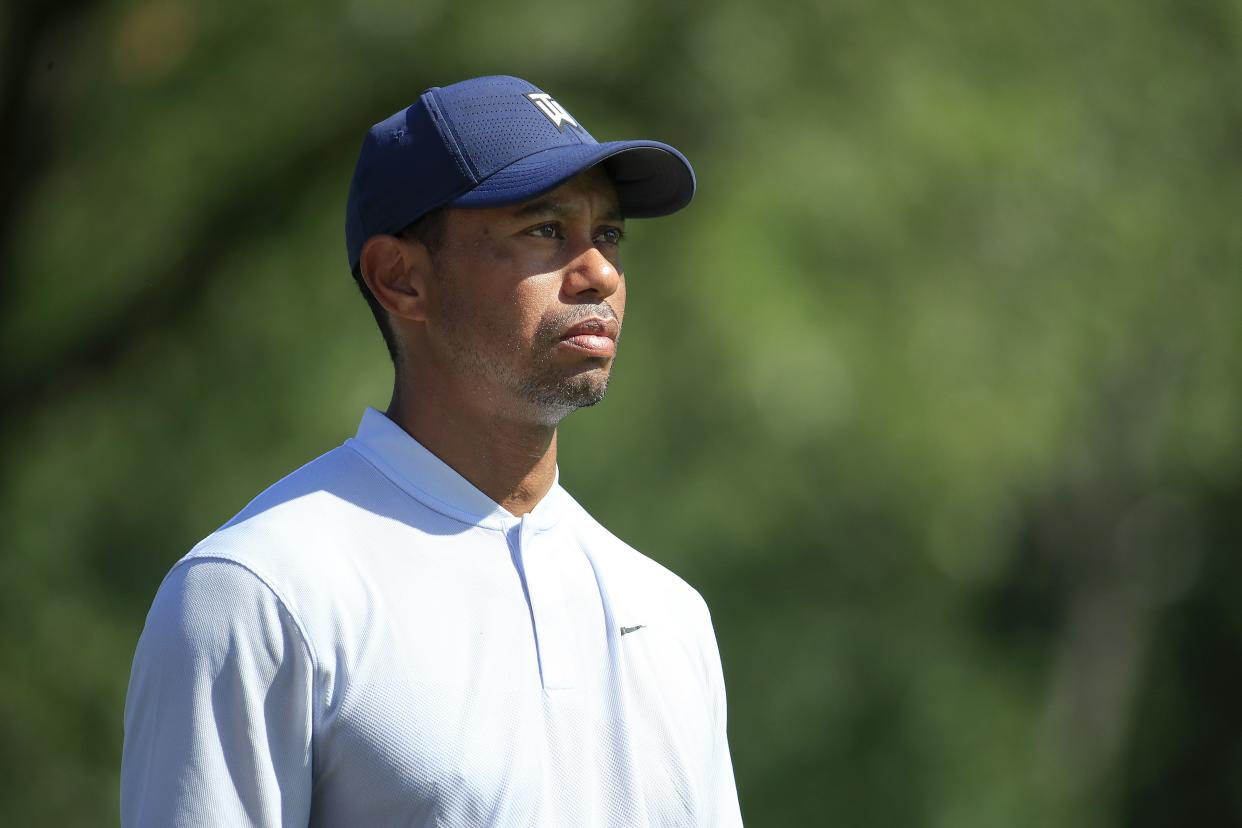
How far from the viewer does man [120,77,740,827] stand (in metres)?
1.63

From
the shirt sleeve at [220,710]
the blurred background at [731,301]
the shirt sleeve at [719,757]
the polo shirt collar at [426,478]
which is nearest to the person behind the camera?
the shirt sleeve at [220,710]

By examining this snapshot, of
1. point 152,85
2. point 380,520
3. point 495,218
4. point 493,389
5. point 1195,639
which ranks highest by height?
point 152,85

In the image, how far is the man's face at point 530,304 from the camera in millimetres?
1944

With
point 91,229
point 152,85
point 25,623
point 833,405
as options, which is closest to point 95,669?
point 25,623

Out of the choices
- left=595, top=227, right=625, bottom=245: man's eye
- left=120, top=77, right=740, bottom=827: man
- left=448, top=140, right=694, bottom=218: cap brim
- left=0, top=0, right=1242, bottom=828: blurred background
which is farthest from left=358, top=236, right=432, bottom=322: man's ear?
left=0, top=0, right=1242, bottom=828: blurred background

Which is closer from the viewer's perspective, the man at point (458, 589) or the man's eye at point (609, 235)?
the man at point (458, 589)

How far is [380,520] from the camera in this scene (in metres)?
1.83

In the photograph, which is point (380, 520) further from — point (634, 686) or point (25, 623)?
Result: point (25, 623)

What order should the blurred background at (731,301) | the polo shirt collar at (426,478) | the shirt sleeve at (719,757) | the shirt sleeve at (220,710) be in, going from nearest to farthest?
1. the shirt sleeve at (220,710)
2. the polo shirt collar at (426,478)
3. the shirt sleeve at (719,757)
4. the blurred background at (731,301)

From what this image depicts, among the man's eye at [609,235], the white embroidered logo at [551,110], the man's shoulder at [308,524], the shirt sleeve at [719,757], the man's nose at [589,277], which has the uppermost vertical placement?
the white embroidered logo at [551,110]

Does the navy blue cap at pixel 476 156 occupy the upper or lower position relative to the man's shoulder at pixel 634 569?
upper

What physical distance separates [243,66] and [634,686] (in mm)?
3250

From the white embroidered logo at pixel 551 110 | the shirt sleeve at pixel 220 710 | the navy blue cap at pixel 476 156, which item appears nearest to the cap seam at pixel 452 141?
the navy blue cap at pixel 476 156

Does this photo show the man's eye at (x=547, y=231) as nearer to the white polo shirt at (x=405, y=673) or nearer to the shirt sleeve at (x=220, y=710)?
the white polo shirt at (x=405, y=673)
